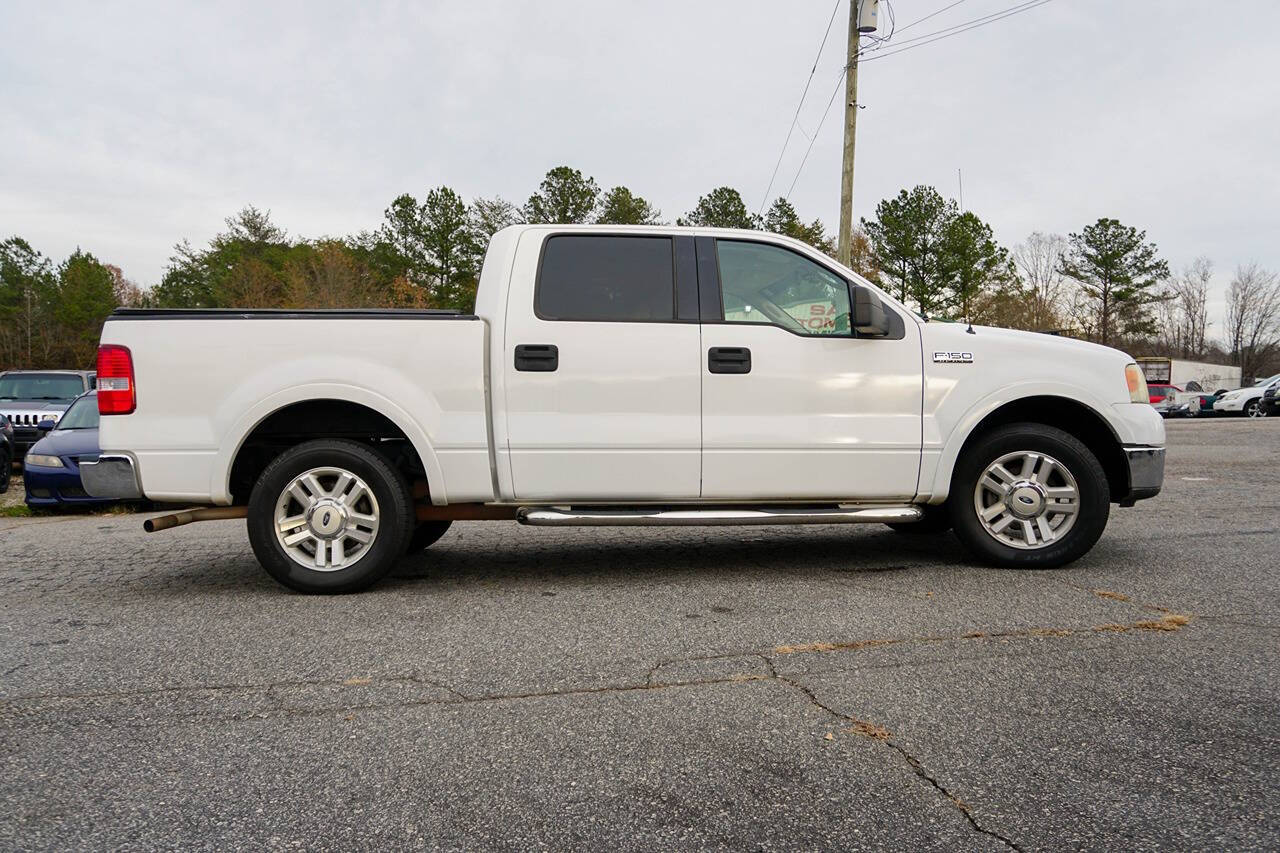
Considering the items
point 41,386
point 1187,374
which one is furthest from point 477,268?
point 1187,374

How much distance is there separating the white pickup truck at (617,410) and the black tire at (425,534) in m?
0.79

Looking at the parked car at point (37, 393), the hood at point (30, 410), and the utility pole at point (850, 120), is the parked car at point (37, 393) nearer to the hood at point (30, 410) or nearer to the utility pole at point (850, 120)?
the hood at point (30, 410)

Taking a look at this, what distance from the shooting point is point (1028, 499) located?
4.90 meters

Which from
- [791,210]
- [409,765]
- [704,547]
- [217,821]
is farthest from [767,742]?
[791,210]

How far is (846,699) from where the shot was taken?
2939mm

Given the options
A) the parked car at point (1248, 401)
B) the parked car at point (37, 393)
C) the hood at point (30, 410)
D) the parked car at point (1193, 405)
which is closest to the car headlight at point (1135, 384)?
the hood at point (30, 410)

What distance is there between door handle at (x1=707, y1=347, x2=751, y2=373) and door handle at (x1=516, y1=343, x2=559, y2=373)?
0.87 metres

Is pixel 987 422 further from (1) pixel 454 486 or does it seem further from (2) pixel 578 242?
(1) pixel 454 486

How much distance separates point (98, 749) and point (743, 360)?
3400 mm

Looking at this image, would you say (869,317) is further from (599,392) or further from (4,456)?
(4,456)

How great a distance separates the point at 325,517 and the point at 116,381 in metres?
1.30

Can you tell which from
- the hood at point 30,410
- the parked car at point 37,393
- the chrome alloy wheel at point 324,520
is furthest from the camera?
the parked car at point 37,393

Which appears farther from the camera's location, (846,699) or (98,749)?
(846,699)

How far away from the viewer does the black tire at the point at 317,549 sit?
4.45 m
